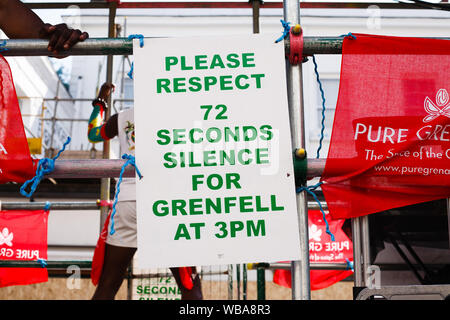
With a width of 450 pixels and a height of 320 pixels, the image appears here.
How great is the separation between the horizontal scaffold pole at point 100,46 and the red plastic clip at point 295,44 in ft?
0.06

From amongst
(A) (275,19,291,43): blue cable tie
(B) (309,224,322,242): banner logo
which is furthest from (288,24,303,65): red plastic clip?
(B) (309,224,322,242): banner logo

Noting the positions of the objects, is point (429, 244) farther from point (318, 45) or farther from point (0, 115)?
point (0, 115)

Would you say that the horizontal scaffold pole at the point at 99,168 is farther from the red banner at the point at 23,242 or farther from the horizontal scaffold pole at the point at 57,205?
the red banner at the point at 23,242

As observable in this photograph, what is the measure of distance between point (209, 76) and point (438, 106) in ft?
2.55

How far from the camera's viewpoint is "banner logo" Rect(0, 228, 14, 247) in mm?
3979

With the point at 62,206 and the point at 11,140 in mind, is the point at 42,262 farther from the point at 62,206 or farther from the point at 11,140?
the point at 11,140

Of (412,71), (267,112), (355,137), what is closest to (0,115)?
(267,112)

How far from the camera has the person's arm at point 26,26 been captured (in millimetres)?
1658

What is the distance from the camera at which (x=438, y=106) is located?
63.9 inches

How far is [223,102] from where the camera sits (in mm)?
1580

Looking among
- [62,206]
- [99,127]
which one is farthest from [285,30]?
[62,206]
